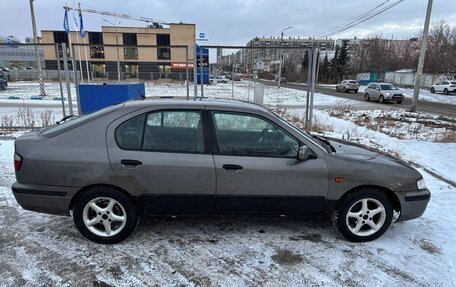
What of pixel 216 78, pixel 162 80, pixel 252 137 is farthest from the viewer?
pixel 216 78

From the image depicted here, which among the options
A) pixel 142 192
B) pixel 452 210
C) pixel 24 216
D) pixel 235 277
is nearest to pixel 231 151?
pixel 142 192

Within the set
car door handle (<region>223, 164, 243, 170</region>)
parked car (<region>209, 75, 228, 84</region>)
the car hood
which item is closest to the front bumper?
the car hood

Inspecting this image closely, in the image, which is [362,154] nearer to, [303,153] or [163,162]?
[303,153]

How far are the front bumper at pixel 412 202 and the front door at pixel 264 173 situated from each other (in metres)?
0.88

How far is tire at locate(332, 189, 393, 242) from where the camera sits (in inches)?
138

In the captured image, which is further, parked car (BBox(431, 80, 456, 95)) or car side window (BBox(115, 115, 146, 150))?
parked car (BBox(431, 80, 456, 95))

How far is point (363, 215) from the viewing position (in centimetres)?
356

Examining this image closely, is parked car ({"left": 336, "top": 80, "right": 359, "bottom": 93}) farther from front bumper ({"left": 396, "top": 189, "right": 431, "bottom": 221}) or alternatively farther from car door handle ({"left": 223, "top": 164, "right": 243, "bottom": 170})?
car door handle ({"left": 223, "top": 164, "right": 243, "bottom": 170})

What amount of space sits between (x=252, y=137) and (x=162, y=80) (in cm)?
1539

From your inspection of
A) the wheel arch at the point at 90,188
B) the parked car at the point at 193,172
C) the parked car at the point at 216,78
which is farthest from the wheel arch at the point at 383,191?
the parked car at the point at 216,78

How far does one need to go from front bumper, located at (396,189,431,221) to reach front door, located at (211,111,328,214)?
2.88 ft

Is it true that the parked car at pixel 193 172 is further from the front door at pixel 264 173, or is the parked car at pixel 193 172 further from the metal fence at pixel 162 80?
Result: the metal fence at pixel 162 80

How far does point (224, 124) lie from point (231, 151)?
320mm

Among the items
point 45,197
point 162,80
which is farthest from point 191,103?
point 162,80
